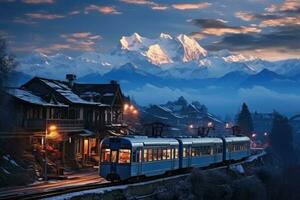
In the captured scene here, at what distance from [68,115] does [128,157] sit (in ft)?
79.9

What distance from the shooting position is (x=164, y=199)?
137ft

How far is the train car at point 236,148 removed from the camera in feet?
215

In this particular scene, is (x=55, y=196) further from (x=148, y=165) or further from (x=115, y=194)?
(x=148, y=165)

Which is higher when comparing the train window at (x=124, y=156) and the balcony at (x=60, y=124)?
the balcony at (x=60, y=124)

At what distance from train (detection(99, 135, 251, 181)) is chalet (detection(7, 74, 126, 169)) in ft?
37.0

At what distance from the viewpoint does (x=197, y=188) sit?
47.7m

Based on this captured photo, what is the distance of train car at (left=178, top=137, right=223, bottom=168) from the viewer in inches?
1986

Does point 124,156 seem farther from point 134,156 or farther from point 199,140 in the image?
point 199,140

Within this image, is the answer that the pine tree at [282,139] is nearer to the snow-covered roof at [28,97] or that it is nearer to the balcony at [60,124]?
the balcony at [60,124]

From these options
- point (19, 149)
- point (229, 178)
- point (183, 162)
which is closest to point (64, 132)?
point (19, 149)

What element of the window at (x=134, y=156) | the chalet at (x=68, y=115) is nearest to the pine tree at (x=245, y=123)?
the chalet at (x=68, y=115)

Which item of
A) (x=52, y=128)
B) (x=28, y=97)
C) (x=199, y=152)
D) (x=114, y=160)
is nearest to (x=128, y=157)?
(x=114, y=160)

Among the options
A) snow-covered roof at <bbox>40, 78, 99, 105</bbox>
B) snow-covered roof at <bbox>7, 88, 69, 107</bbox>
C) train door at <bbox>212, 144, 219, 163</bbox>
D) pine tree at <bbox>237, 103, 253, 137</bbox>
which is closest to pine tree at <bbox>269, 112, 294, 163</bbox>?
pine tree at <bbox>237, 103, 253, 137</bbox>

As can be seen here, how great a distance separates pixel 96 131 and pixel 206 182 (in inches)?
814
